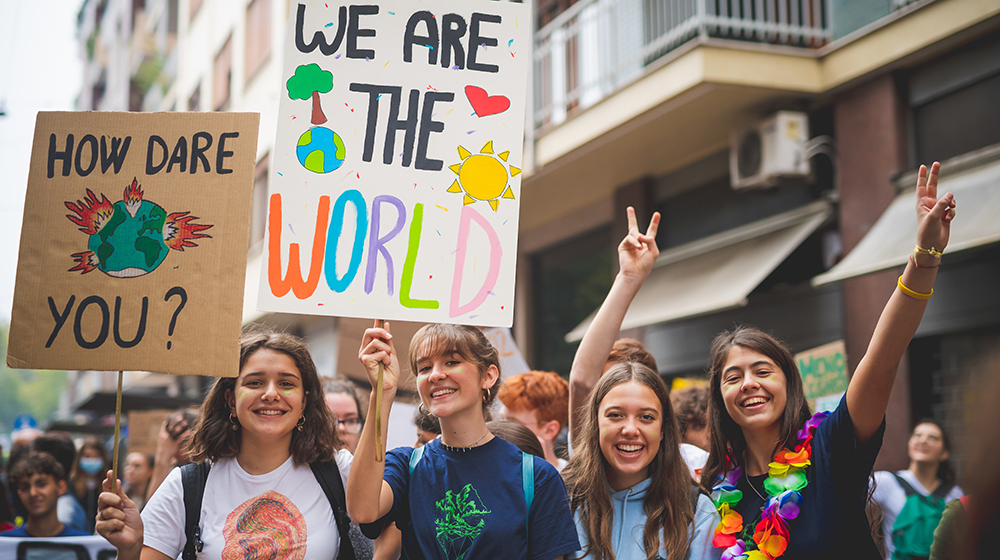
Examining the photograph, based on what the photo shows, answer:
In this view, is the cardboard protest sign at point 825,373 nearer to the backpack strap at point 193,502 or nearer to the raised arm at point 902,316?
the raised arm at point 902,316

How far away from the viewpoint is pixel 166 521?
266 cm

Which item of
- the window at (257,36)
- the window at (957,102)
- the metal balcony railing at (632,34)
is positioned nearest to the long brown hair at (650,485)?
the window at (957,102)

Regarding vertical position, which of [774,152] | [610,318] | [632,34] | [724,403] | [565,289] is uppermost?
[632,34]

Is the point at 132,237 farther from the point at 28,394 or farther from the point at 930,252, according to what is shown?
the point at 28,394

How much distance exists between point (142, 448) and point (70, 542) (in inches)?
123

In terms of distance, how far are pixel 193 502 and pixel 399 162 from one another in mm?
1210

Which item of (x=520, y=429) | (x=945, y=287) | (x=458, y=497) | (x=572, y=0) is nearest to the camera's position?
(x=458, y=497)

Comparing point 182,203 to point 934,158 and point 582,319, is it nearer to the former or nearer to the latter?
point 934,158

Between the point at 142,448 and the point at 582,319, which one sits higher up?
the point at 582,319

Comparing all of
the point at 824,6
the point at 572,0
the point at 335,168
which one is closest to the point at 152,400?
the point at 572,0

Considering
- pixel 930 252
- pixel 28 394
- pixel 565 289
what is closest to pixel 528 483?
pixel 930 252

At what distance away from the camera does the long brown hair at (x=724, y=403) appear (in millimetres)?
2865

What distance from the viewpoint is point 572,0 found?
10844mm

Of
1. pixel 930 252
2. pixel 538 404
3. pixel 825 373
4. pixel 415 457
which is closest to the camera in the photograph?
pixel 930 252
